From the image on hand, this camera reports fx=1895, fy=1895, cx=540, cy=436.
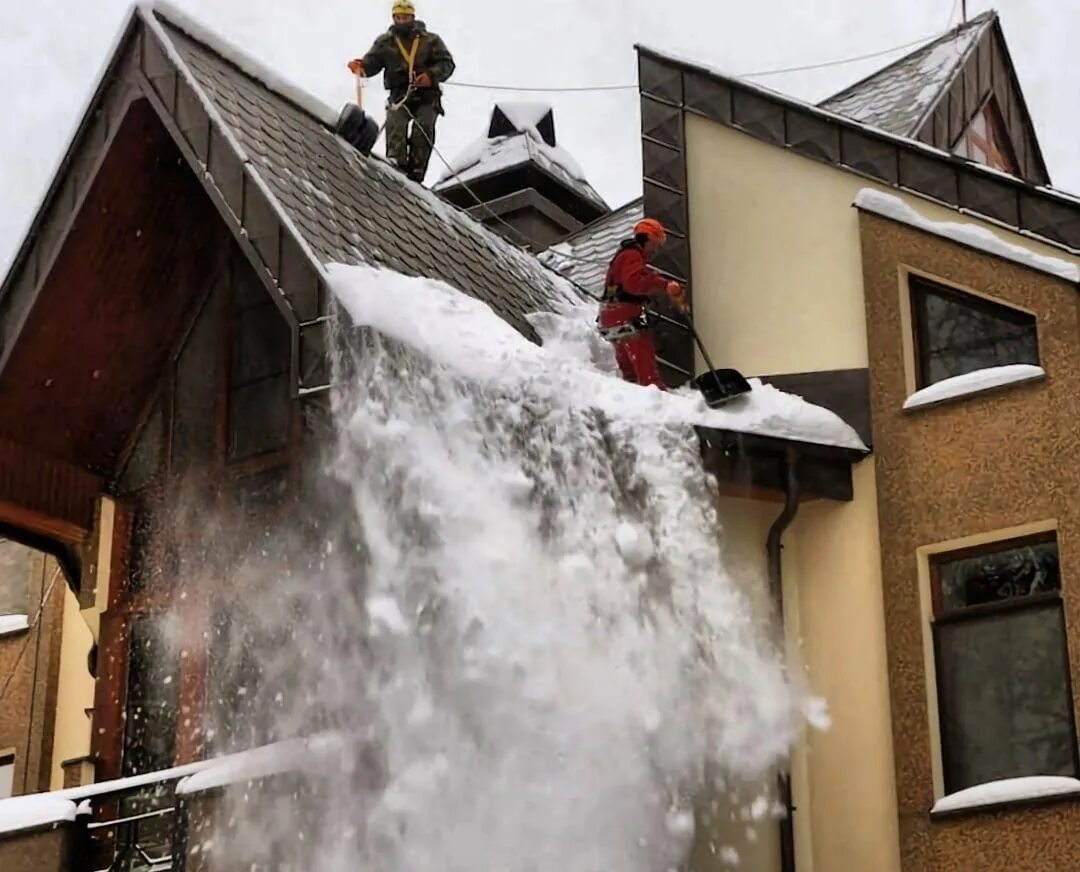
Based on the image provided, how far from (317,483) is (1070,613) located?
467 cm

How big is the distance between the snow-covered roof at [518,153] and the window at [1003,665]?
10656mm

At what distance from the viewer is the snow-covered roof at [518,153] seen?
21719mm

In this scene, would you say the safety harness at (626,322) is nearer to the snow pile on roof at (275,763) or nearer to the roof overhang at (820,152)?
the roof overhang at (820,152)

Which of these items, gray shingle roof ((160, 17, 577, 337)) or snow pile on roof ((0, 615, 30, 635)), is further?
snow pile on roof ((0, 615, 30, 635))

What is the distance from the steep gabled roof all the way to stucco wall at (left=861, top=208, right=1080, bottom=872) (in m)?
2.54

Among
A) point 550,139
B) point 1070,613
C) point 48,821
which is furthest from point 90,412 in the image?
point 550,139

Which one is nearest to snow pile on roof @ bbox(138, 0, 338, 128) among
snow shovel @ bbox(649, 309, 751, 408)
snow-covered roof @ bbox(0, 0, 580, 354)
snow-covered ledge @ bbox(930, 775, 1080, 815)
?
snow-covered roof @ bbox(0, 0, 580, 354)

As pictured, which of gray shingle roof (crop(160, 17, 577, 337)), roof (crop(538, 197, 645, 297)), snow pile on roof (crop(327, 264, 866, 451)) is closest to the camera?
snow pile on roof (crop(327, 264, 866, 451))

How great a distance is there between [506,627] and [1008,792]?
119 inches

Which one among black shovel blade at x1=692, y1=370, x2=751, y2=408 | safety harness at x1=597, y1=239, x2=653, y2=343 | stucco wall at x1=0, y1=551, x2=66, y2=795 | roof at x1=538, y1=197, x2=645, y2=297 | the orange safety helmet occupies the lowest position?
stucco wall at x1=0, y1=551, x2=66, y2=795

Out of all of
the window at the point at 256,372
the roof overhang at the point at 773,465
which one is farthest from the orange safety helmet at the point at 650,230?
the window at the point at 256,372

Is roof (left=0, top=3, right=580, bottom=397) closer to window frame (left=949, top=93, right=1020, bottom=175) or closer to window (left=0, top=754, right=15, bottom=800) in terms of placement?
window frame (left=949, top=93, right=1020, bottom=175)

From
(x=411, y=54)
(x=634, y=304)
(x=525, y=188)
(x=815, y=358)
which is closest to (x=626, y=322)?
(x=634, y=304)

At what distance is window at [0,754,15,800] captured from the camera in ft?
50.8
